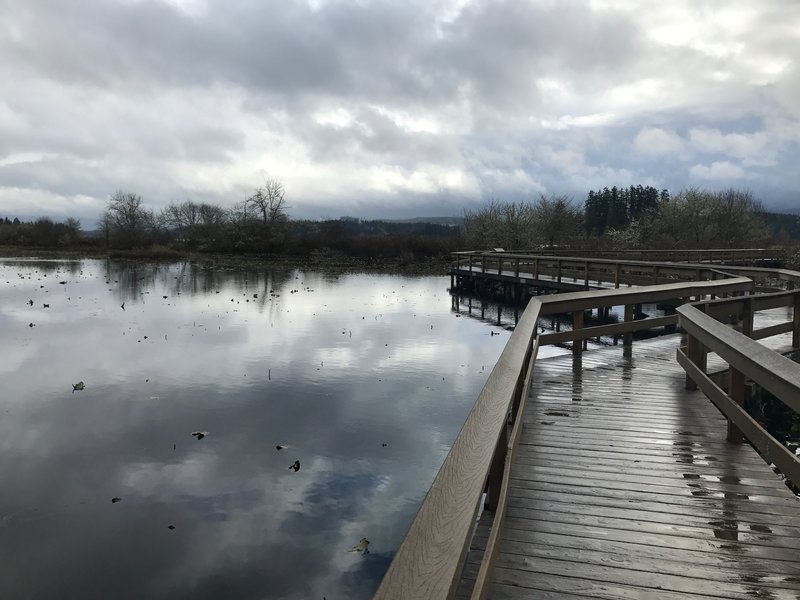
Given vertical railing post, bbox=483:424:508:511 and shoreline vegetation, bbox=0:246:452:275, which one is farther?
shoreline vegetation, bbox=0:246:452:275

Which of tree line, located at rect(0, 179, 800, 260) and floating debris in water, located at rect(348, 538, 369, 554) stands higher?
tree line, located at rect(0, 179, 800, 260)

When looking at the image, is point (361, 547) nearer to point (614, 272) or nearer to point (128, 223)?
point (614, 272)

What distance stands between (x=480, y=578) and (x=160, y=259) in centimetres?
5681

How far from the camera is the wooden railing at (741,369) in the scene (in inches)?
130

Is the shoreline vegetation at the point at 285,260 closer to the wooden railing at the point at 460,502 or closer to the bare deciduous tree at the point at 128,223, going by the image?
the bare deciduous tree at the point at 128,223

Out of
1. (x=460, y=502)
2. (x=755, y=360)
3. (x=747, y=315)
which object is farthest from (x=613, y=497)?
(x=747, y=315)

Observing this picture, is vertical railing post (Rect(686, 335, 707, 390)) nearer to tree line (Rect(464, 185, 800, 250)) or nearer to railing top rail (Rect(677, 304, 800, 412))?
railing top rail (Rect(677, 304, 800, 412))

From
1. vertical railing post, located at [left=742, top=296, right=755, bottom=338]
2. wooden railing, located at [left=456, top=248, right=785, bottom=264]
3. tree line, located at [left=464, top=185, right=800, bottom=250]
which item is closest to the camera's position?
vertical railing post, located at [left=742, top=296, right=755, bottom=338]

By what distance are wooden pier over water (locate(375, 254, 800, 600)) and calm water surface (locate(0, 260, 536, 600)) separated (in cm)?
208

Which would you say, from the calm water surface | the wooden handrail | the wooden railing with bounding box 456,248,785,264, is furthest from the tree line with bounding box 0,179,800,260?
the wooden handrail

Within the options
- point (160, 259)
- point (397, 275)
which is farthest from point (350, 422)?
point (160, 259)

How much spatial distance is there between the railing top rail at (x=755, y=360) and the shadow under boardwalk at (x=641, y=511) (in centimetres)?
86

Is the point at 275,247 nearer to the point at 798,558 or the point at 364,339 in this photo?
the point at 364,339

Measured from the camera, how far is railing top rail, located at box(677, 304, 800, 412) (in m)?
3.17
